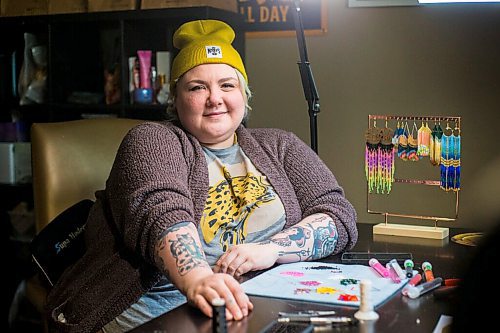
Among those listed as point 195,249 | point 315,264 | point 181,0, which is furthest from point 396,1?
point 195,249

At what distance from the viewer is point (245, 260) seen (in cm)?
158

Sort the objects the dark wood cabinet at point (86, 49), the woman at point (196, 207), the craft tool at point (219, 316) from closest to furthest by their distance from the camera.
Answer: the craft tool at point (219, 316), the woman at point (196, 207), the dark wood cabinet at point (86, 49)

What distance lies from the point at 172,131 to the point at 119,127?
0.66 m

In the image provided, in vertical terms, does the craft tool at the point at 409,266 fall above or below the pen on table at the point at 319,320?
above

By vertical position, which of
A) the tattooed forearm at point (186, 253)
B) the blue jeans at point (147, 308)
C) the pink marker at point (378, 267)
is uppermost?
the tattooed forearm at point (186, 253)

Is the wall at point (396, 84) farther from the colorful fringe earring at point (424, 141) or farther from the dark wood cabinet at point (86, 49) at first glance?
the colorful fringe earring at point (424, 141)

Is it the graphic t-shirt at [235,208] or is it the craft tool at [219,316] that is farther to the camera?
the graphic t-shirt at [235,208]

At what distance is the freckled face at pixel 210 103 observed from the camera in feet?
6.31

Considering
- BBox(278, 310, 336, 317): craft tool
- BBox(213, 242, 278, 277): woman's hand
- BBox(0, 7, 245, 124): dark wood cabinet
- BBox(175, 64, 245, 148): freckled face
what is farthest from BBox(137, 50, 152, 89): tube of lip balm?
BBox(278, 310, 336, 317): craft tool

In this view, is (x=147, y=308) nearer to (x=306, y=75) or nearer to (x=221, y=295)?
(x=221, y=295)

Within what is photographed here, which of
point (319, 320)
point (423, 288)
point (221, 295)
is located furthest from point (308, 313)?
point (423, 288)

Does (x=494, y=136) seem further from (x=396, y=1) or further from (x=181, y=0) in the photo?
(x=181, y=0)

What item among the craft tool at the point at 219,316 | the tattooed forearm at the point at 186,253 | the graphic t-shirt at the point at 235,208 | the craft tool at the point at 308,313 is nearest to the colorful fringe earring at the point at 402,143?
the graphic t-shirt at the point at 235,208

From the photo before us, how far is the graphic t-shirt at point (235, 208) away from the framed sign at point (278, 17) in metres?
1.43
